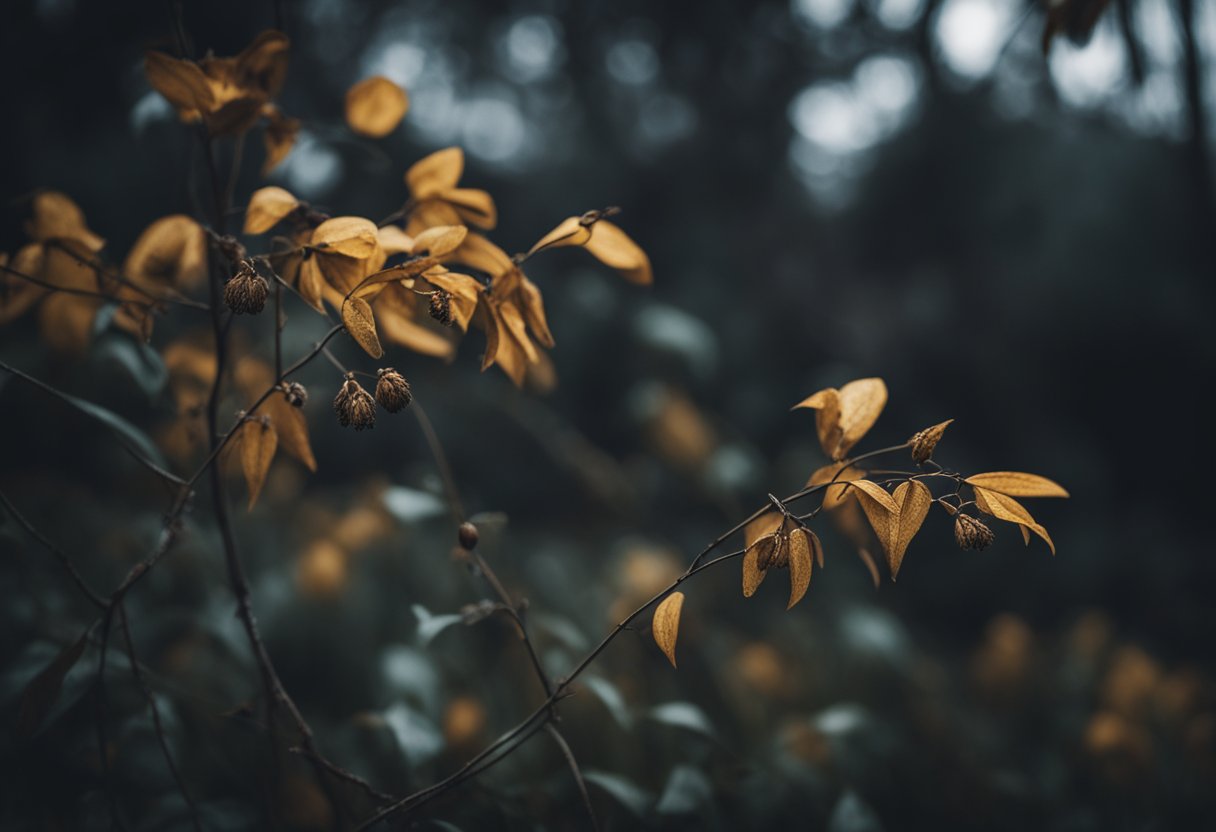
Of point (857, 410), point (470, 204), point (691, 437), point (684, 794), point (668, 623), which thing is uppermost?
point (470, 204)

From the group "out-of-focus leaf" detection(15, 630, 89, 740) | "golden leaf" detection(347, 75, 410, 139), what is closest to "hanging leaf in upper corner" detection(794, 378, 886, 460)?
"golden leaf" detection(347, 75, 410, 139)

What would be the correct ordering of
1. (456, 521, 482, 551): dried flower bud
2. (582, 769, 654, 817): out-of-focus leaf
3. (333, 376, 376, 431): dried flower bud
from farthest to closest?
(582, 769, 654, 817): out-of-focus leaf < (456, 521, 482, 551): dried flower bud < (333, 376, 376, 431): dried flower bud

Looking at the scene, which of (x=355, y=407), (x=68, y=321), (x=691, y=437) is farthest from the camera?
(x=691, y=437)

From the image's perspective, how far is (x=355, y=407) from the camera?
367 millimetres

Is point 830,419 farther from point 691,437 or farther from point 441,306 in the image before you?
point 691,437

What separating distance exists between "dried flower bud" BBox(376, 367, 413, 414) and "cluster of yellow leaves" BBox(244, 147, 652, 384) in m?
0.01

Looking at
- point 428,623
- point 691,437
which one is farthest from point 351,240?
point 691,437

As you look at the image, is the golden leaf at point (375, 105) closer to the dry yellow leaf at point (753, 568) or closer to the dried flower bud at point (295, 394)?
the dried flower bud at point (295, 394)

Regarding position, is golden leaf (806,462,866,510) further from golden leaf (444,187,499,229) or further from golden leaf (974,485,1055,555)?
golden leaf (444,187,499,229)

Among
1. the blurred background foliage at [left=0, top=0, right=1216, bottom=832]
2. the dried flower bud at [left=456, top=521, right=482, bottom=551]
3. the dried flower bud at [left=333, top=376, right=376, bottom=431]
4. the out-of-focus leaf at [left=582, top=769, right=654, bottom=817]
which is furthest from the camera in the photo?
the blurred background foliage at [left=0, top=0, right=1216, bottom=832]

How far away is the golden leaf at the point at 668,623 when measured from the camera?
0.40 m

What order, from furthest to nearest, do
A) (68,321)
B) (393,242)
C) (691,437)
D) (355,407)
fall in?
(691,437) → (68,321) → (393,242) → (355,407)

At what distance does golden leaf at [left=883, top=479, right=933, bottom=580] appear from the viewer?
0.38m

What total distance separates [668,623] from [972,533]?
0.16 m
